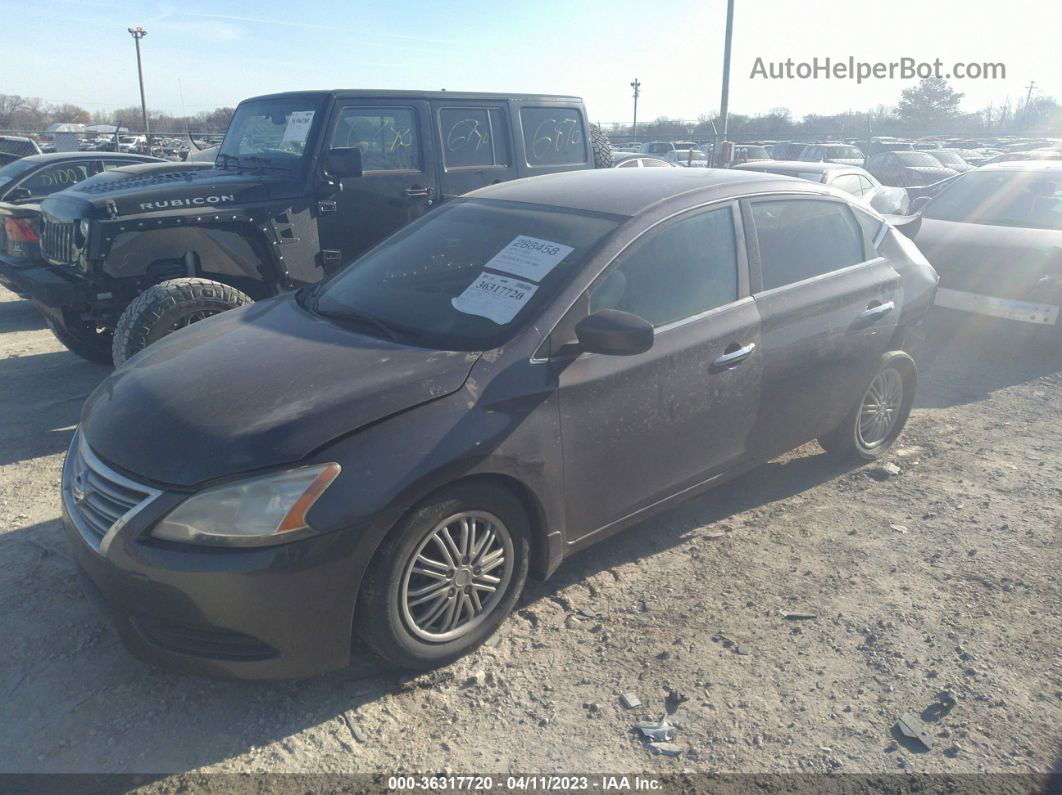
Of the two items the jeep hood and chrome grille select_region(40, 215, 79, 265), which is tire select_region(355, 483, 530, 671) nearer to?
the jeep hood

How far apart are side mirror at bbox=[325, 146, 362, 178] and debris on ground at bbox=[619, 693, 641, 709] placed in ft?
13.8

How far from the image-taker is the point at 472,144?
6703 mm

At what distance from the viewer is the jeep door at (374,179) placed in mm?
5973

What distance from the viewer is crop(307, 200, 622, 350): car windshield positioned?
3.16 metres

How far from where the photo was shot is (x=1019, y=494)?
14.8 feet

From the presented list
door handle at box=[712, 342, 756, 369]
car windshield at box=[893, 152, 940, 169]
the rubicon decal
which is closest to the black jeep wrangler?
the rubicon decal

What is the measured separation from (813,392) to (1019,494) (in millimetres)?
1495

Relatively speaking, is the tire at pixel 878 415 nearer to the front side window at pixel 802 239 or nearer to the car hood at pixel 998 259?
the front side window at pixel 802 239

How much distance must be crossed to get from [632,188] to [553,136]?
12.4 ft

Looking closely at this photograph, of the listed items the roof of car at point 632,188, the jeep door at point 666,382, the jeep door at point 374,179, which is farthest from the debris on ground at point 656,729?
the jeep door at point 374,179

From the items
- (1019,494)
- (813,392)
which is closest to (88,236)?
(813,392)

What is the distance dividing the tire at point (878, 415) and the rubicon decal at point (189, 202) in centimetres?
427

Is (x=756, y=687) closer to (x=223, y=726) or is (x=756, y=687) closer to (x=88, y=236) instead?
(x=223, y=726)

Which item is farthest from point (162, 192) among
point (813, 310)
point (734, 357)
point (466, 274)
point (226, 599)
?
point (813, 310)
